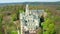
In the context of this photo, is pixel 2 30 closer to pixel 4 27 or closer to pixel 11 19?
pixel 4 27

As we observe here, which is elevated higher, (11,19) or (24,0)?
(24,0)

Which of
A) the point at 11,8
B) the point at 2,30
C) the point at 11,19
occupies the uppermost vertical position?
the point at 11,8

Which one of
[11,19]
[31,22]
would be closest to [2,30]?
[11,19]

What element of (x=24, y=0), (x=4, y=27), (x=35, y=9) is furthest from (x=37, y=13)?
(x=4, y=27)

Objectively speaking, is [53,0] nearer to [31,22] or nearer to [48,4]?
[48,4]

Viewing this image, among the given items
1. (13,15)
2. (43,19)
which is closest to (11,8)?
(13,15)

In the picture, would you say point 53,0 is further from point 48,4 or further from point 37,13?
point 37,13

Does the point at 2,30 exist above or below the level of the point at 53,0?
below

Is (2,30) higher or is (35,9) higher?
(35,9)
